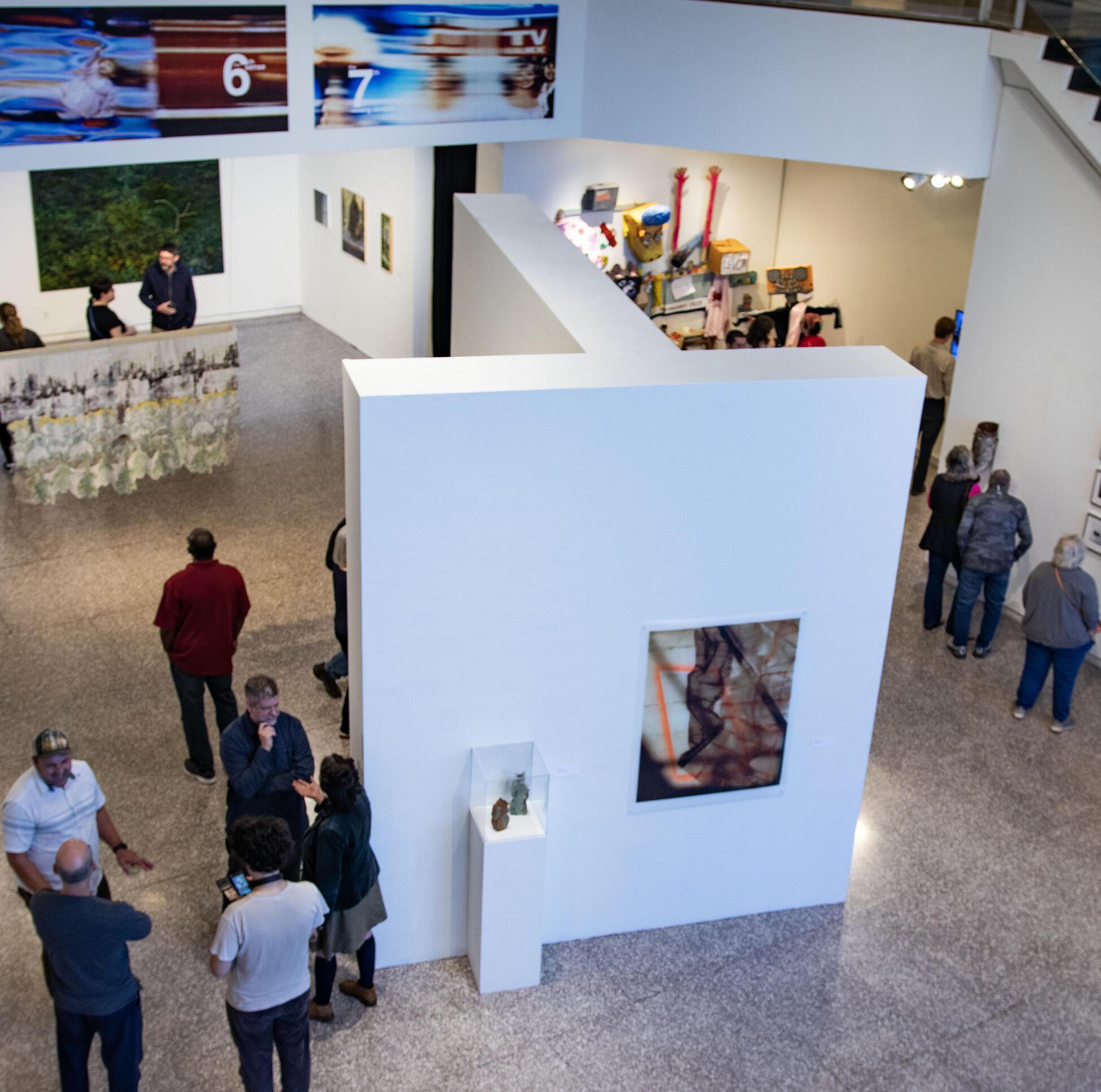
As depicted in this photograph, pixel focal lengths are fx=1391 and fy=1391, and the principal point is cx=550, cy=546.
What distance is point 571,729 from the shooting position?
23.1ft

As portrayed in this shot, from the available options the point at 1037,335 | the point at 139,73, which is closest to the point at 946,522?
the point at 1037,335

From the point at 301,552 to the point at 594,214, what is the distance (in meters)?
5.06

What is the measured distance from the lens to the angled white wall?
7.89 m

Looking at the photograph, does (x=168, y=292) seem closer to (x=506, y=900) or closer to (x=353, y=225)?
(x=353, y=225)

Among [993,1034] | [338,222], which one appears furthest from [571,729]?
[338,222]

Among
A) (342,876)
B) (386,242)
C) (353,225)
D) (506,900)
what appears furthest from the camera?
(353,225)

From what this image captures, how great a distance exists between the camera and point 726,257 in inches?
601

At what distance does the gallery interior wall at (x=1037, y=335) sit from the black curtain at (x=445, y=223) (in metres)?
4.42

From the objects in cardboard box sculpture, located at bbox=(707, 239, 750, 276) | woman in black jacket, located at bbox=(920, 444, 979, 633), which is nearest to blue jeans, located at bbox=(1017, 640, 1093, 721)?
woman in black jacket, located at bbox=(920, 444, 979, 633)

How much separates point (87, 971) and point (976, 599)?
282 inches

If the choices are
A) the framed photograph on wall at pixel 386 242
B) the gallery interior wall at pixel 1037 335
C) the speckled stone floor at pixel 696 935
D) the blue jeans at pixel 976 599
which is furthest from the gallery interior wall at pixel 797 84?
the framed photograph on wall at pixel 386 242

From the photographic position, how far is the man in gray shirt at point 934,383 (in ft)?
42.9

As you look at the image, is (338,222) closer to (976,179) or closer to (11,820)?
(976,179)

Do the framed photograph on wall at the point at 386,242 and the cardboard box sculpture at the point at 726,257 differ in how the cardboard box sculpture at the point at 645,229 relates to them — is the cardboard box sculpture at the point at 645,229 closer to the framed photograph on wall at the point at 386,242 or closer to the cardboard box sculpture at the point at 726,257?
the cardboard box sculpture at the point at 726,257
